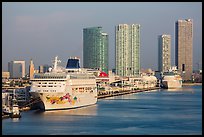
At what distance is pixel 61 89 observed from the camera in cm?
1352

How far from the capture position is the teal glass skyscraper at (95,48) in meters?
43.4

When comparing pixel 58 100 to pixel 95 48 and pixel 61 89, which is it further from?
pixel 95 48

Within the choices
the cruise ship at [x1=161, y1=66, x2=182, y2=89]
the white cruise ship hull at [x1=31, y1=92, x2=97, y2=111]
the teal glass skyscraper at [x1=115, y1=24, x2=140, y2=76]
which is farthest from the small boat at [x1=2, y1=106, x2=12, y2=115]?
the teal glass skyscraper at [x1=115, y1=24, x2=140, y2=76]

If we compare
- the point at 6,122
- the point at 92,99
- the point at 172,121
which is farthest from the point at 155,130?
the point at 92,99

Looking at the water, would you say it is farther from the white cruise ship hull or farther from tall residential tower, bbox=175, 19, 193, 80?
tall residential tower, bbox=175, 19, 193, 80

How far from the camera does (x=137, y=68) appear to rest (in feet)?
151

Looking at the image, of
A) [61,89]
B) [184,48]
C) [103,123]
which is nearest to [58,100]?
[61,89]

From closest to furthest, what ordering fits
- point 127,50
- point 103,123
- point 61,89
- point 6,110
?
point 103,123 → point 6,110 → point 61,89 → point 127,50

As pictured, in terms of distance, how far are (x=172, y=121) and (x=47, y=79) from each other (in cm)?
407

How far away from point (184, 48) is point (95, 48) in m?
17.2

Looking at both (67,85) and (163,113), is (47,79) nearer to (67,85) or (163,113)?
(67,85)

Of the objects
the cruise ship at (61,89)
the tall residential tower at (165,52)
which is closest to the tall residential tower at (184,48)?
the tall residential tower at (165,52)

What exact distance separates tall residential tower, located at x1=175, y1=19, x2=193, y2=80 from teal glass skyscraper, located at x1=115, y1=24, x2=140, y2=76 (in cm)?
802

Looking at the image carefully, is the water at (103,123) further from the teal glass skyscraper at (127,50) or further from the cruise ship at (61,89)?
the teal glass skyscraper at (127,50)
